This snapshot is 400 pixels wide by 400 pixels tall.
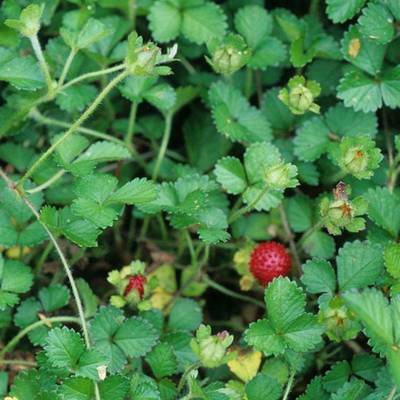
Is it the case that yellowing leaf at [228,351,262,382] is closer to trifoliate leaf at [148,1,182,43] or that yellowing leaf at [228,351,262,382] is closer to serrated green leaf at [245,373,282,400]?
serrated green leaf at [245,373,282,400]

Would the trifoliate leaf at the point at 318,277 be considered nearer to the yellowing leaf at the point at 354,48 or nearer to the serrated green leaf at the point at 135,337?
the serrated green leaf at the point at 135,337

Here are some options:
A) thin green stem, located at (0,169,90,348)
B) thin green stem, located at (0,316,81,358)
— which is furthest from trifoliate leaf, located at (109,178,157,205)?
thin green stem, located at (0,316,81,358)

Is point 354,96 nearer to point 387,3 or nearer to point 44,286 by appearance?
point 387,3

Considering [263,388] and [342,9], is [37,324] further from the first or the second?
[342,9]

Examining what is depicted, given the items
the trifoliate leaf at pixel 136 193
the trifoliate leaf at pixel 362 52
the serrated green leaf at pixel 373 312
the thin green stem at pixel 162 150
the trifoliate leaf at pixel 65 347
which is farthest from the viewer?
the thin green stem at pixel 162 150

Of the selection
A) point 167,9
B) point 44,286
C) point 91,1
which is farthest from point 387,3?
point 44,286

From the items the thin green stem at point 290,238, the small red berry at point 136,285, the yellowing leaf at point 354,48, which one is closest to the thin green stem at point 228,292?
the thin green stem at point 290,238

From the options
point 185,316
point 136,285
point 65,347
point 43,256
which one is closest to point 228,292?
point 185,316

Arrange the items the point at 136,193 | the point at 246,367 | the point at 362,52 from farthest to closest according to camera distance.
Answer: the point at 362,52
the point at 246,367
the point at 136,193
